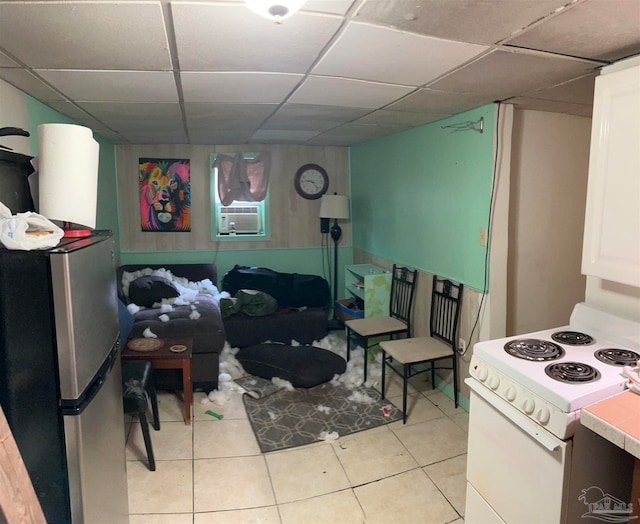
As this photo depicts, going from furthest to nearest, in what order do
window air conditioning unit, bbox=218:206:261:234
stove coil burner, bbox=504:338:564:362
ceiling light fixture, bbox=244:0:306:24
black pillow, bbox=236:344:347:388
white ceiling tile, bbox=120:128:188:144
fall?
window air conditioning unit, bbox=218:206:261:234, white ceiling tile, bbox=120:128:188:144, black pillow, bbox=236:344:347:388, stove coil burner, bbox=504:338:564:362, ceiling light fixture, bbox=244:0:306:24

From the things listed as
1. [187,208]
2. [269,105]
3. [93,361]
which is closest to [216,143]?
[187,208]

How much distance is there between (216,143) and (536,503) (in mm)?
4446

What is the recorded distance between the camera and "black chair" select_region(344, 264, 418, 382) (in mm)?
3537

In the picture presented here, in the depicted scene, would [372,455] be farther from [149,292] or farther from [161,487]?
[149,292]

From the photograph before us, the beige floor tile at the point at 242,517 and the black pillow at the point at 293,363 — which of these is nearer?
the beige floor tile at the point at 242,517

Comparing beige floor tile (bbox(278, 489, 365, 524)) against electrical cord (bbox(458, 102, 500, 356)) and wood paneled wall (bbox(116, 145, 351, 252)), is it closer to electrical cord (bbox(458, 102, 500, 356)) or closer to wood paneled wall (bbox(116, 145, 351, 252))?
electrical cord (bbox(458, 102, 500, 356))

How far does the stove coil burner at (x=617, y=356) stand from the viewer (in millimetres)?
1670

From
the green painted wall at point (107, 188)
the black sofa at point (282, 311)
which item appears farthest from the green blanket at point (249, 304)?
the green painted wall at point (107, 188)

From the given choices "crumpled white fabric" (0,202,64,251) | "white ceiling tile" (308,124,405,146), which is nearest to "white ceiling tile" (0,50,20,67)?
"crumpled white fabric" (0,202,64,251)

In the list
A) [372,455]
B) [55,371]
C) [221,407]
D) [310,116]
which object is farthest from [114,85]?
[372,455]

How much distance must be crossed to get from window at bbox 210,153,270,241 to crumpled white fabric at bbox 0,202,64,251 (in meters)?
3.64

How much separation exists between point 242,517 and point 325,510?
42 centimetres

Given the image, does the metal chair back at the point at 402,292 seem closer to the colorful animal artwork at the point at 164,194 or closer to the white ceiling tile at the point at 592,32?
the white ceiling tile at the point at 592,32

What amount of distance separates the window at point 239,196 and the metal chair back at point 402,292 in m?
1.92
